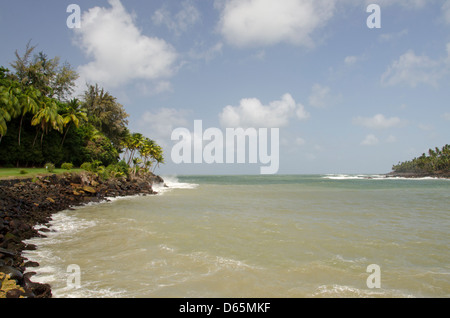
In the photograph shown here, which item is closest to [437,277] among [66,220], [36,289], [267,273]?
[267,273]

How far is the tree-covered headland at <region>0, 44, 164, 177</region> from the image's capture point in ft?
92.8

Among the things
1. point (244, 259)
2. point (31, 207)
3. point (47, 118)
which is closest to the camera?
point (244, 259)

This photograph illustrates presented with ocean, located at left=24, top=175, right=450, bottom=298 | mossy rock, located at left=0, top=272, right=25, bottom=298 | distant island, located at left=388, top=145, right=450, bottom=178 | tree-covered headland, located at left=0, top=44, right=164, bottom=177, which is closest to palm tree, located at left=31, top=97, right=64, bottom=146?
tree-covered headland, located at left=0, top=44, right=164, bottom=177

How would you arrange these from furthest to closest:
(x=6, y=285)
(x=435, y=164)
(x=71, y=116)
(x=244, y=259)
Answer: (x=435, y=164) → (x=71, y=116) → (x=244, y=259) → (x=6, y=285)

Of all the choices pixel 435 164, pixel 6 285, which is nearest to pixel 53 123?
pixel 6 285

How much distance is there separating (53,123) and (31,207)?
19321mm

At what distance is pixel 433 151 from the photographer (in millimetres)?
134125

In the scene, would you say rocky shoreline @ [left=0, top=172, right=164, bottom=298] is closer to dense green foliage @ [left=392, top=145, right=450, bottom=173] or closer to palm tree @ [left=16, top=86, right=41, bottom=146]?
palm tree @ [left=16, top=86, right=41, bottom=146]

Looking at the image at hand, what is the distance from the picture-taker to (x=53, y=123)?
30562mm

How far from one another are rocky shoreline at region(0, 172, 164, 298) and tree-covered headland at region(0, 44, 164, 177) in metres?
4.98

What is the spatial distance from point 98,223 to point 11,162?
2308 centimetres

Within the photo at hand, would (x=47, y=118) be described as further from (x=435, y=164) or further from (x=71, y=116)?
(x=435, y=164)

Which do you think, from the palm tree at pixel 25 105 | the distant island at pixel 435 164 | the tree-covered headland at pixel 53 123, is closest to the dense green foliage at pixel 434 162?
the distant island at pixel 435 164
